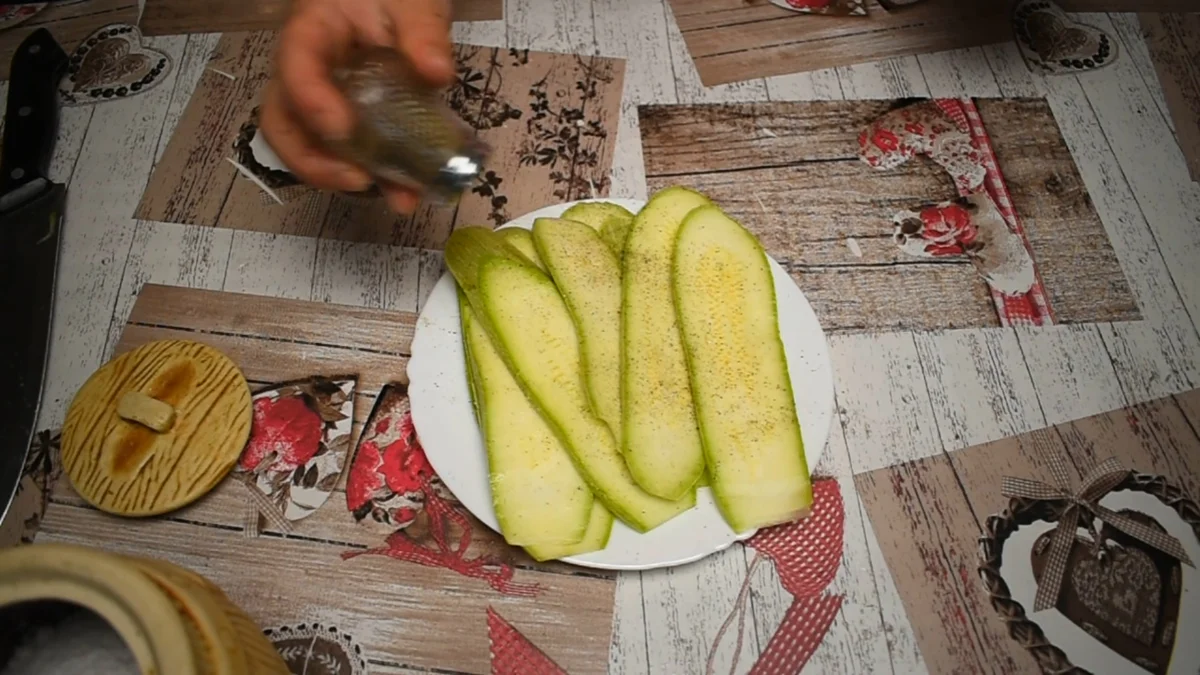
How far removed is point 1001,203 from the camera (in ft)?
3.37

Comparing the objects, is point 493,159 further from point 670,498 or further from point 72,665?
point 72,665

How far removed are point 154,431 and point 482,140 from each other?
0.54 metres

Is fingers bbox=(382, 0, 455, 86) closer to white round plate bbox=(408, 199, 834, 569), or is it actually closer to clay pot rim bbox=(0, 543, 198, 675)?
white round plate bbox=(408, 199, 834, 569)

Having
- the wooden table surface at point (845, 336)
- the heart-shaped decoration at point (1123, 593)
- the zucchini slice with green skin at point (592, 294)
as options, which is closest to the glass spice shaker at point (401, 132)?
the zucchini slice with green skin at point (592, 294)

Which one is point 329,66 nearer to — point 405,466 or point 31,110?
point 405,466

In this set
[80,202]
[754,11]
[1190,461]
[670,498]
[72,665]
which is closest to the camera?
[72,665]

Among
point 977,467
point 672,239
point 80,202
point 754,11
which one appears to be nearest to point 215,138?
point 80,202

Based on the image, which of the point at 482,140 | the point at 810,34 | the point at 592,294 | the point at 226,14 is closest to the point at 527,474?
the point at 592,294

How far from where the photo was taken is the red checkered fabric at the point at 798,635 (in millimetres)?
748

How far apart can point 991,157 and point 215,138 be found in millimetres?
1069

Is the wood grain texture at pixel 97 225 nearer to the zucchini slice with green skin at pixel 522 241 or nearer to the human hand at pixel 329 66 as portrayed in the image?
the human hand at pixel 329 66

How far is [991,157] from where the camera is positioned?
106 centimetres

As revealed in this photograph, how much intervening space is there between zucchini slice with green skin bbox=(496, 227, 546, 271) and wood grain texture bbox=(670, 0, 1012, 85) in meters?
0.42

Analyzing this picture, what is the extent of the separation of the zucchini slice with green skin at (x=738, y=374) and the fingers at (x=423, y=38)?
0.29 meters
